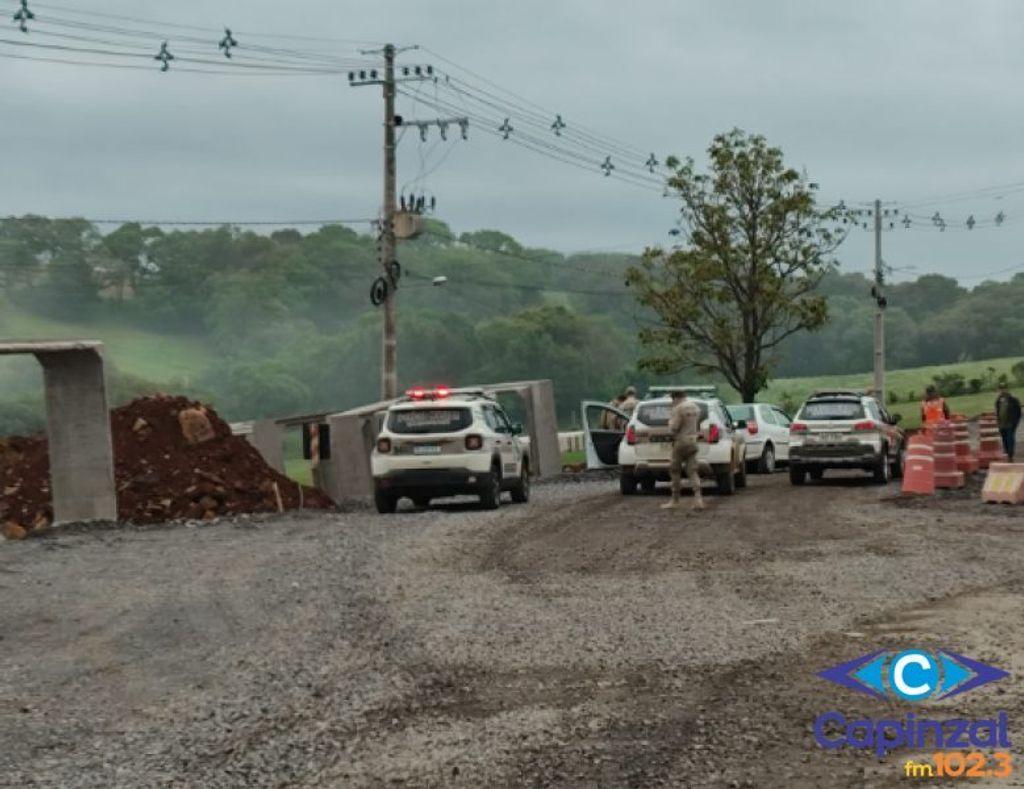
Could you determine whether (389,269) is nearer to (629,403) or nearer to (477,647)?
(629,403)

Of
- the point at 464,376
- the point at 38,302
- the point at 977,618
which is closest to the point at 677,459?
the point at 977,618

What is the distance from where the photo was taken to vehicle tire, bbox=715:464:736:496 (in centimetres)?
2600

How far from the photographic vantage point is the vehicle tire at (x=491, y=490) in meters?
23.7

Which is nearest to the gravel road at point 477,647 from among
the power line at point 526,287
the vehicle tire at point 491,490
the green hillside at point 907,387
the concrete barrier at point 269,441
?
the vehicle tire at point 491,490

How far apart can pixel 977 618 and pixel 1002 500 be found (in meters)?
11.7

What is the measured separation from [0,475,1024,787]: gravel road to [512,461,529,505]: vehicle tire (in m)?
5.64

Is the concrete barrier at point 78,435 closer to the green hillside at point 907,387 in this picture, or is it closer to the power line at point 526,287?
the green hillside at point 907,387

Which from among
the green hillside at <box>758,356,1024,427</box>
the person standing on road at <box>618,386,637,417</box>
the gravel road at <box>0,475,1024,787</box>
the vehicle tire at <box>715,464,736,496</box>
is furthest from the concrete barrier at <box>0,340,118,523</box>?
the green hillside at <box>758,356,1024,427</box>

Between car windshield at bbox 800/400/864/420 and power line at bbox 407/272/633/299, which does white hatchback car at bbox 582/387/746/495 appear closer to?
car windshield at bbox 800/400/864/420

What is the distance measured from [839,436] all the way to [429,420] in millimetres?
8614

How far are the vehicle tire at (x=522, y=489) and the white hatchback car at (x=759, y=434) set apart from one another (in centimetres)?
953

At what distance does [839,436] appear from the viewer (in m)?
28.2

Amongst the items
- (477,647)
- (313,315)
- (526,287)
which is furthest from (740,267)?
(526,287)

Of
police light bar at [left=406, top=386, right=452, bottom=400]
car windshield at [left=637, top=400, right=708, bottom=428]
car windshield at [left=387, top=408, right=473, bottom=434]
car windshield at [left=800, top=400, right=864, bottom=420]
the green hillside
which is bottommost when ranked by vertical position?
the green hillside
